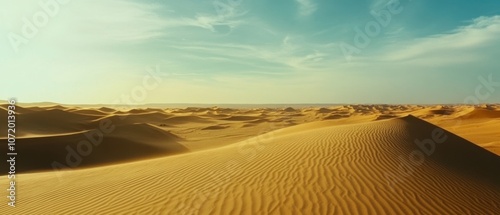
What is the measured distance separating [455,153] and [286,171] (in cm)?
695

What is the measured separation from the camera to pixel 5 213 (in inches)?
258

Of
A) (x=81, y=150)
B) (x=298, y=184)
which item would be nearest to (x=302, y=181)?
(x=298, y=184)

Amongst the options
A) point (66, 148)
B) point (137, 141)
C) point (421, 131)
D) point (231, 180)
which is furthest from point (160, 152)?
point (421, 131)

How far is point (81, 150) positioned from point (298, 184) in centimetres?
1313

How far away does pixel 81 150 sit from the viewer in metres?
16.1

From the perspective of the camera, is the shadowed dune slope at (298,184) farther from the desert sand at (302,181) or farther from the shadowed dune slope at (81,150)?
the shadowed dune slope at (81,150)

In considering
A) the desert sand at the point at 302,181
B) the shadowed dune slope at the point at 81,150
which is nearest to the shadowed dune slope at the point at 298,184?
the desert sand at the point at 302,181

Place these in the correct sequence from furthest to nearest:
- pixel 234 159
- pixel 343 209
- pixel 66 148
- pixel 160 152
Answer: pixel 160 152
pixel 66 148
pixel 234 159
pixel 343 209

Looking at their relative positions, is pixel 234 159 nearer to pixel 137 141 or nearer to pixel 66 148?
pixel 66 148

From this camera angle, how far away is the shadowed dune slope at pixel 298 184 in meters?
6.18

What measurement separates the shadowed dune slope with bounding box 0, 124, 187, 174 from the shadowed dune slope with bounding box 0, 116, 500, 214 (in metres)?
3.98

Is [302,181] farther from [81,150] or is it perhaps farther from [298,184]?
[81,150]

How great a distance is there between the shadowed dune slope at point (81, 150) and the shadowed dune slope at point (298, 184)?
13.1 ft

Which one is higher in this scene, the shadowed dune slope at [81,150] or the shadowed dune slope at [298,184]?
the shadowed dune slope at [298,184]
